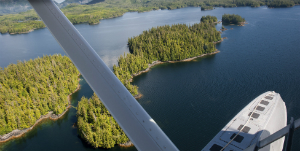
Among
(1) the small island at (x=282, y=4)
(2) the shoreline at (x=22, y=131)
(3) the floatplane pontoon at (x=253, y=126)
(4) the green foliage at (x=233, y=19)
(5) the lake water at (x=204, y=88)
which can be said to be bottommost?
(2) the shoreline at (x=22, y=131)

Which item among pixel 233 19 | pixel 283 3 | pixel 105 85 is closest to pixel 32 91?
pixel 105 85

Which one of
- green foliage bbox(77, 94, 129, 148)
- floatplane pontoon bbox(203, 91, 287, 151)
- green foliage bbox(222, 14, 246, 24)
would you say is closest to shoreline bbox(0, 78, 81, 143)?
green foliage bbox(77, 94, 129, 148)

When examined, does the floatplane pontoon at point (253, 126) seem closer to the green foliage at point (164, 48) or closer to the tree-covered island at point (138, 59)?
the tree-covered island at point (138, 59)

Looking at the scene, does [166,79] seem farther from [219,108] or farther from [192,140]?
[192,140]

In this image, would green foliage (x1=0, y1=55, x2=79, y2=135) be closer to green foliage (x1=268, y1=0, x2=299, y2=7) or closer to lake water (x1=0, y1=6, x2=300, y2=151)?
lake water (x1=0, y1=6, x2=300, y2=151)

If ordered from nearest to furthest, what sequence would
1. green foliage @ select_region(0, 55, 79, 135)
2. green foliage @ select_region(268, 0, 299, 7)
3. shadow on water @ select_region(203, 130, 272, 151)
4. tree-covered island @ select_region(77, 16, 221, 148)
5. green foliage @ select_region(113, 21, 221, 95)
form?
shadow on water @ select_region(203, 130, 272, 151), tree-covered island @ select_region(77, 16, 221, 148), green foliage @ select_region(0, 55, 79, 135), green foliage @ select_region(113, 21, 221, 95), green foliage @ select_region(268, 0, 299, 7)

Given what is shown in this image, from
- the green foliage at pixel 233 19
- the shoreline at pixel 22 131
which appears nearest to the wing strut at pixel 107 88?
the shoreline at pixel 22 131

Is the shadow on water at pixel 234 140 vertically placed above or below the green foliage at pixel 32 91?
above
